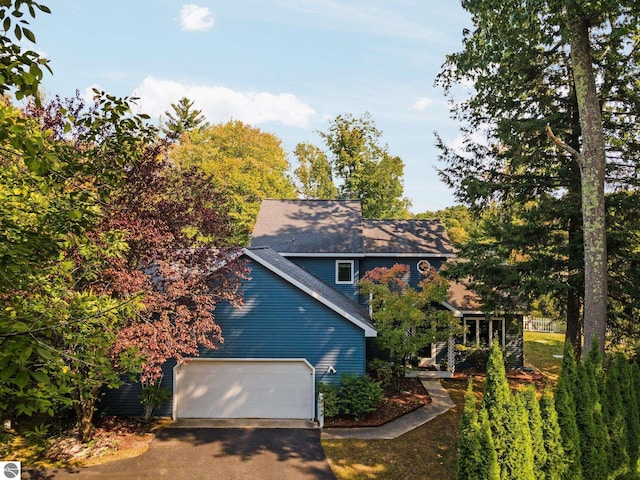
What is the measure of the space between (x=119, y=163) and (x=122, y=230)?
13.7 ft

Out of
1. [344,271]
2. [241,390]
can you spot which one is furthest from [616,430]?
[344,271]

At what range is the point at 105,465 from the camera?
33.3 ft

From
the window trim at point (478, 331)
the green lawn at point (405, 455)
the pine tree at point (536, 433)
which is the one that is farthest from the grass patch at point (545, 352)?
the pine tree at point (536, 433)

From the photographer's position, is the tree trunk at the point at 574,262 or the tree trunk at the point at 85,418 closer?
the tree trunk at the point at 85,418

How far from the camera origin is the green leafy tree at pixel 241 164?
109 ft

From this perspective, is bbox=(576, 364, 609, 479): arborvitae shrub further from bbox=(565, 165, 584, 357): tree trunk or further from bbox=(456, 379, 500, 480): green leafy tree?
bbox=(565, 165, 584, 357): tree trunk

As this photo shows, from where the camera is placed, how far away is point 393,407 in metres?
14.0

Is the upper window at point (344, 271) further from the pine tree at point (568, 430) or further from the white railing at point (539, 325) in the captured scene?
the white railing at point (539, 325)

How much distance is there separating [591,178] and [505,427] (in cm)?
765

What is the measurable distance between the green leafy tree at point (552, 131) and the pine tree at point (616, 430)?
7.22ft

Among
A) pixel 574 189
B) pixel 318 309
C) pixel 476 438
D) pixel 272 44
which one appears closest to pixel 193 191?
pixel 272 44

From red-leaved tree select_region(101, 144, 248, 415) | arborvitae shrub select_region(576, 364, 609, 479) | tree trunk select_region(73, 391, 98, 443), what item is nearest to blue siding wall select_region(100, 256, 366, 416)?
red-leaved tree select_region(101, 144, 248, 415)

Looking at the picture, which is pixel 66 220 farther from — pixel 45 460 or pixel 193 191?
pixel 45 460

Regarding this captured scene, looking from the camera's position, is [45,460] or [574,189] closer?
[45,460]
